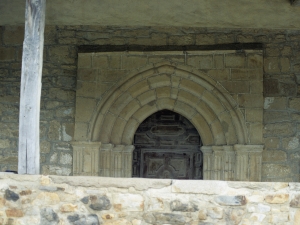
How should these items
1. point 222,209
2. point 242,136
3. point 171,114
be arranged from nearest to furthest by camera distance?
point 222,209, point 242,136, point 171,114

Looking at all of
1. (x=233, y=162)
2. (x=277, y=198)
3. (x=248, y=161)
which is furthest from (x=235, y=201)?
(x=233, y=162)

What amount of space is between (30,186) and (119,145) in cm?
285

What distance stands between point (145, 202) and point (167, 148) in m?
3.68

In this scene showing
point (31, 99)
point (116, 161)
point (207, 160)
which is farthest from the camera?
point (207, 160)

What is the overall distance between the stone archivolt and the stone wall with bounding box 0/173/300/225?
2.50 meters

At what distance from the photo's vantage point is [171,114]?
8352 millimetres

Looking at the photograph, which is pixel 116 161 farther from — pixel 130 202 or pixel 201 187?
pixel 201 187

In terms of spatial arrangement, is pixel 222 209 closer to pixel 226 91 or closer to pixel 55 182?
pixel 55 182

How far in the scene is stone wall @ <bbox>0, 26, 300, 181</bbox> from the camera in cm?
734

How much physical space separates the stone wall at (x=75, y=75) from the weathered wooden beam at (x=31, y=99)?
2341 mm

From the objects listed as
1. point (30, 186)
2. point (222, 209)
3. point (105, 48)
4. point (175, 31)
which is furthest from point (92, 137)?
point (222, 209)

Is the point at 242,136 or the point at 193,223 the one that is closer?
the point at 193,223

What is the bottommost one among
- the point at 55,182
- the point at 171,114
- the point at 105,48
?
the point at 55,182

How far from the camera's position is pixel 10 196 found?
4.82 m
